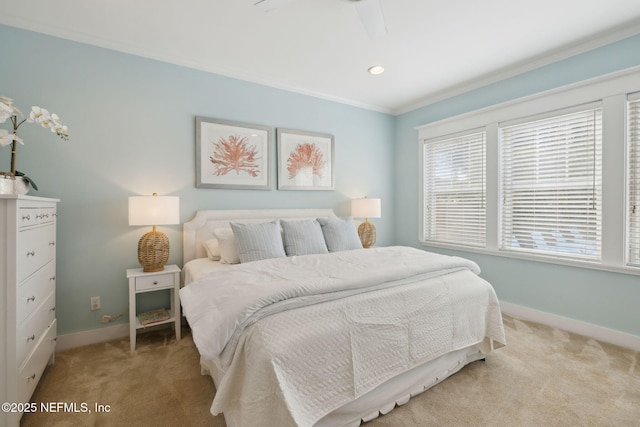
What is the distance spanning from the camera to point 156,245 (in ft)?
8.09

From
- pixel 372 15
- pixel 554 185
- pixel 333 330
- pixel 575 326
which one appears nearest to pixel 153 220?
pixel 333 330

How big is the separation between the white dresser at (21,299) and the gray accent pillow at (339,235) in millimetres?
2122

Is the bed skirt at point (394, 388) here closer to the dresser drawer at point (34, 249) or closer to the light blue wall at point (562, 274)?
the dresser drawer at point (34, 249)

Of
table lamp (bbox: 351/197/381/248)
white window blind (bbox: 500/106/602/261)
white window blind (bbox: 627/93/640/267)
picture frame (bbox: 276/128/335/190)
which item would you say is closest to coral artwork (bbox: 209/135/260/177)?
picture frame (bbox: 276/128/335/190)

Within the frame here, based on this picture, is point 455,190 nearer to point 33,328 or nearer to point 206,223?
point 206,223

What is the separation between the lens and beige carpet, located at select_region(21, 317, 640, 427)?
5.12 feet

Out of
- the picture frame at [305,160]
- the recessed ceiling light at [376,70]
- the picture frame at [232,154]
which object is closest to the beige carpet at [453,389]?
the picture frame at [232,154]

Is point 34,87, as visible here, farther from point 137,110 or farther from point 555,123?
point 555,123

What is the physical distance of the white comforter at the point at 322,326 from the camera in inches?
47.5

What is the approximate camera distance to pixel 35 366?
167 cm

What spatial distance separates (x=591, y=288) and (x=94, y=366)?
13.5ft

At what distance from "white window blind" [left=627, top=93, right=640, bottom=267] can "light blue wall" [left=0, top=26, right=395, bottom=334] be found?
3.42 m

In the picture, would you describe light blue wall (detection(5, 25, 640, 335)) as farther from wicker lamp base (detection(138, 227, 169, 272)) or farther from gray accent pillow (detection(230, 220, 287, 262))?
gray accent pillow (detection(230, 220, 287, 262))

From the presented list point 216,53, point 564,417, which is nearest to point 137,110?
point 216,53
